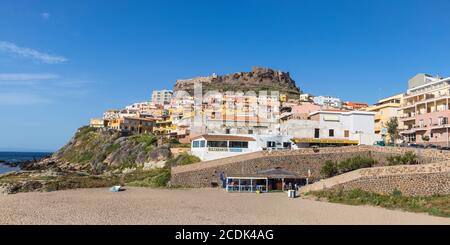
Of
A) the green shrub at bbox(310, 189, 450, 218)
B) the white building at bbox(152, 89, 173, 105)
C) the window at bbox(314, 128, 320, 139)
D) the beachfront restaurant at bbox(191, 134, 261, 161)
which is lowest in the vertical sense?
the green shrub at bbox(310, 189, 450, 218)

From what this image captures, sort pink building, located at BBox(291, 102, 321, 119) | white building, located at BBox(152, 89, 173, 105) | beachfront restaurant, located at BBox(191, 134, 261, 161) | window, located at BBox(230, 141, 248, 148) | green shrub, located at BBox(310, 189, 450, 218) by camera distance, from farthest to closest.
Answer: white building, located at BBox(152, 89, 173, 105)
pink building, located at BBox(291, 102, 321, 119)
window, located at BBox(230, 141, 248, 148)
beachfront restaurant, located at BBox(191, 134, 261, 161)
green shrub, located at BBox(310, 189, 450, 218)

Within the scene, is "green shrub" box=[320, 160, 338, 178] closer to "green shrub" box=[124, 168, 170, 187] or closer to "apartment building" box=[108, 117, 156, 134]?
"green shrub" box=[124, 168, 170, 187]

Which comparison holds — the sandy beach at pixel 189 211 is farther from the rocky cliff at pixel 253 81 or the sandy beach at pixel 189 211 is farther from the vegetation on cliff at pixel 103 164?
the rocky cliff at pixel 253 81

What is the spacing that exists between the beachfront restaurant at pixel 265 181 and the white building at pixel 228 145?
21.9 feet

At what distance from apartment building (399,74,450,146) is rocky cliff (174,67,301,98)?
244 ft

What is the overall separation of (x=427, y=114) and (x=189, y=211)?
38651 millimetres

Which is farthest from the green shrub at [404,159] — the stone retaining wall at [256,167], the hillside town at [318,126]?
the hillside town at [318,126]

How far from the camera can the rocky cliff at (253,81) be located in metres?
131

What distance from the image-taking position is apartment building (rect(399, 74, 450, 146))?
45.2m

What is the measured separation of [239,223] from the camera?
18.6 m

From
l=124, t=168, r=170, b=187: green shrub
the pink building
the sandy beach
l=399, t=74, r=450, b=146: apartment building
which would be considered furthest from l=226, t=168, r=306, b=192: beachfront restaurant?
l=399, t=74, r=450, b=146: apartment building

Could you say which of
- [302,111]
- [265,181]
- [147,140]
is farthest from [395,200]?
[147,140]
